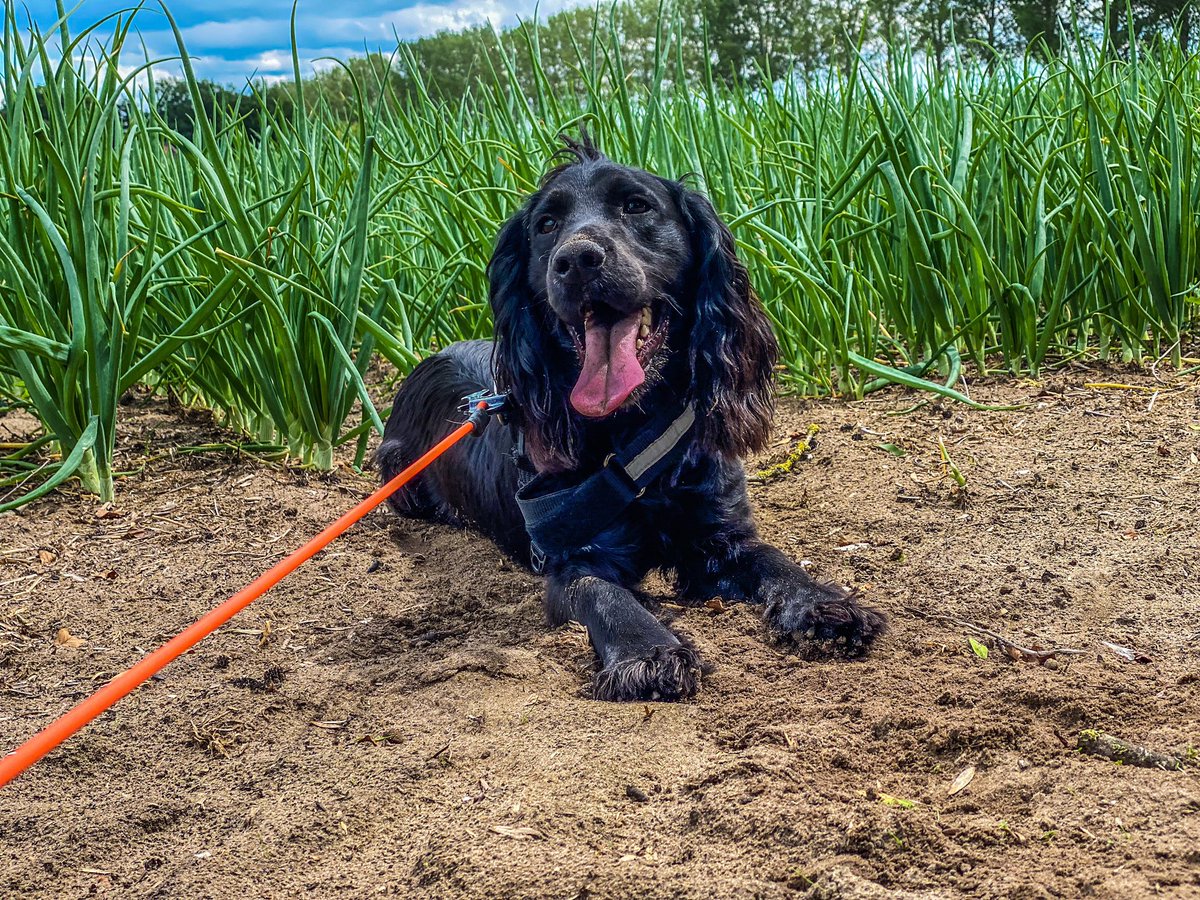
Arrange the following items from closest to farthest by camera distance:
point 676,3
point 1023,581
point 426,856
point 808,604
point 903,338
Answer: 1. point 426,856
2. point 808,604
3. point 1023,581
4. point 676,3
5. point 903,338

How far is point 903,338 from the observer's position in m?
4.19

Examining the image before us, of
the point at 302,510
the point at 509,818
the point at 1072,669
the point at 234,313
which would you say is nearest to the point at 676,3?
the point at 234,313

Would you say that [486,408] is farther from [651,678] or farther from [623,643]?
[651,678]

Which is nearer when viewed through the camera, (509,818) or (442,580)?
(509,818)

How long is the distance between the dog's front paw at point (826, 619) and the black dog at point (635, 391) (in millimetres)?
60

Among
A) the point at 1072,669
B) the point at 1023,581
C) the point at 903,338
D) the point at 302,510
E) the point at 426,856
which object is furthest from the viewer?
the point at 903,338

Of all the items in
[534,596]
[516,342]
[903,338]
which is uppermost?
[516,342]

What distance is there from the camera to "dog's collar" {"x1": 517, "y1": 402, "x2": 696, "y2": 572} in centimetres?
236

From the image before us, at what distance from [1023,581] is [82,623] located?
214 cm

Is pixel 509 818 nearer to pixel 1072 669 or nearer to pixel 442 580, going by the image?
pixel 1072 669

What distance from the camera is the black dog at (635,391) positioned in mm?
2301

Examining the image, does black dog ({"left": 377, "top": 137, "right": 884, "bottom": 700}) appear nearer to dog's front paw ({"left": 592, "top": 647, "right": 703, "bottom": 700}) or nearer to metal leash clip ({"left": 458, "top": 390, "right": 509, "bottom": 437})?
metal leash clip ({"left": 458, "top": 390, "right": 509, "bottom": 437})

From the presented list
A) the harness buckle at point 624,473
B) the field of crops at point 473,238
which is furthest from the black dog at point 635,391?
the field of crops at point 473,238

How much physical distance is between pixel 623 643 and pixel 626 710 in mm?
227
